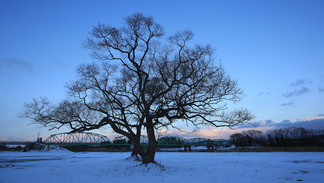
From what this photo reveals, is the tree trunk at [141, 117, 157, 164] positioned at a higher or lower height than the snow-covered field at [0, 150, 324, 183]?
higher

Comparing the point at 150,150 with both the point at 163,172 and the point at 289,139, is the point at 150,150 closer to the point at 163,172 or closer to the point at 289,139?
the point at 163,172

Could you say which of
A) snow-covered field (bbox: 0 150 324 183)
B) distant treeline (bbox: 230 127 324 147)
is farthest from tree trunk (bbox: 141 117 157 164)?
distant treeline (bbox: 230 127 324 147)

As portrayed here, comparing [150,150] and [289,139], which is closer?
[150,150]

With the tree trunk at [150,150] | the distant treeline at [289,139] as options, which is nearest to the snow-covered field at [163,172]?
the tree trunk at [150,150]

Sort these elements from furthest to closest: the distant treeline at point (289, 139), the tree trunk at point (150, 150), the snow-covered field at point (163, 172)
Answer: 1. the distant treeline at point (289, 139)
2. the tree trunk at point (150, 150)
3. the snow-covered field at point (163, 172)

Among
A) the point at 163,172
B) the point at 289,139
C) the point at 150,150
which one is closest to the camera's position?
the point at 163,172

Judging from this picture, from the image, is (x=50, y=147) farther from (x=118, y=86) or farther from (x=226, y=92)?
(x=226, y=92)

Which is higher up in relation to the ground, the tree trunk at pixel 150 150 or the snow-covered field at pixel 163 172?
the tree trunk at pixel 150 150

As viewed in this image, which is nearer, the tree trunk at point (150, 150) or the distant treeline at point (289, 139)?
the tree trunk at point (150, 150)

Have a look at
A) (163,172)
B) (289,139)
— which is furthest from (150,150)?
(289,139)

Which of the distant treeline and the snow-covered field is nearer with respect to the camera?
the snow-covered field

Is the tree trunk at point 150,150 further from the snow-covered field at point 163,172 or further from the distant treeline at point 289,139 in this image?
the distant treeline at point 289,139

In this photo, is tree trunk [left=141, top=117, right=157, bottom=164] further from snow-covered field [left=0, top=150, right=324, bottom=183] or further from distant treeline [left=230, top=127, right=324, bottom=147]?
distant treeline [left=230, top=127, right=324, bottom=147]

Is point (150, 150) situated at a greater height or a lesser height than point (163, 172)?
greater
